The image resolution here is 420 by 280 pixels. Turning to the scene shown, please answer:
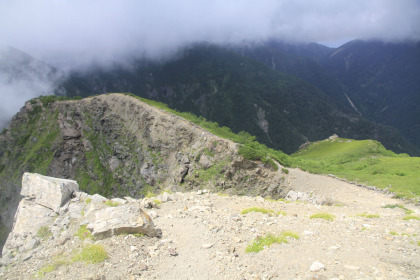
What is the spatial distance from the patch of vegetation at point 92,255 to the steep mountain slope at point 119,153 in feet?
79.0

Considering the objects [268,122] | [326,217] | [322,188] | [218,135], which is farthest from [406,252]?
[268,122]

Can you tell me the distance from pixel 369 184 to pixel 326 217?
18960 millimetres

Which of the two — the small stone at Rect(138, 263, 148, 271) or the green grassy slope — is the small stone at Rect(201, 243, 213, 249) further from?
the green grassy slope

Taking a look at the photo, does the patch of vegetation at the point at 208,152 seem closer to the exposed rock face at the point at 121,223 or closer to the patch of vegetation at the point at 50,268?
the exposed rock face at the point at 121,223

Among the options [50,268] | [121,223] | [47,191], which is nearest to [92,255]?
[50,268]

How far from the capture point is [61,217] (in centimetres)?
1174

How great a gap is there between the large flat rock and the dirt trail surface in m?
3.37

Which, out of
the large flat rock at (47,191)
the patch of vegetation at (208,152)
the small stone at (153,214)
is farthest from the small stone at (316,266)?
the patch of vegetation at (208,152)

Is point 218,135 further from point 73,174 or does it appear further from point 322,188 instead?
point 73,174

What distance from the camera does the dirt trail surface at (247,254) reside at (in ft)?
22.3

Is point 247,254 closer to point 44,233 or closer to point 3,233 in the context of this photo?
point 44,233

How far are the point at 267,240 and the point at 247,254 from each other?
1.06 m

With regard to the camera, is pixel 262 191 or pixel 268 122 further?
pixel 268 122

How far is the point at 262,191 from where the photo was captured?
29.8 meters
